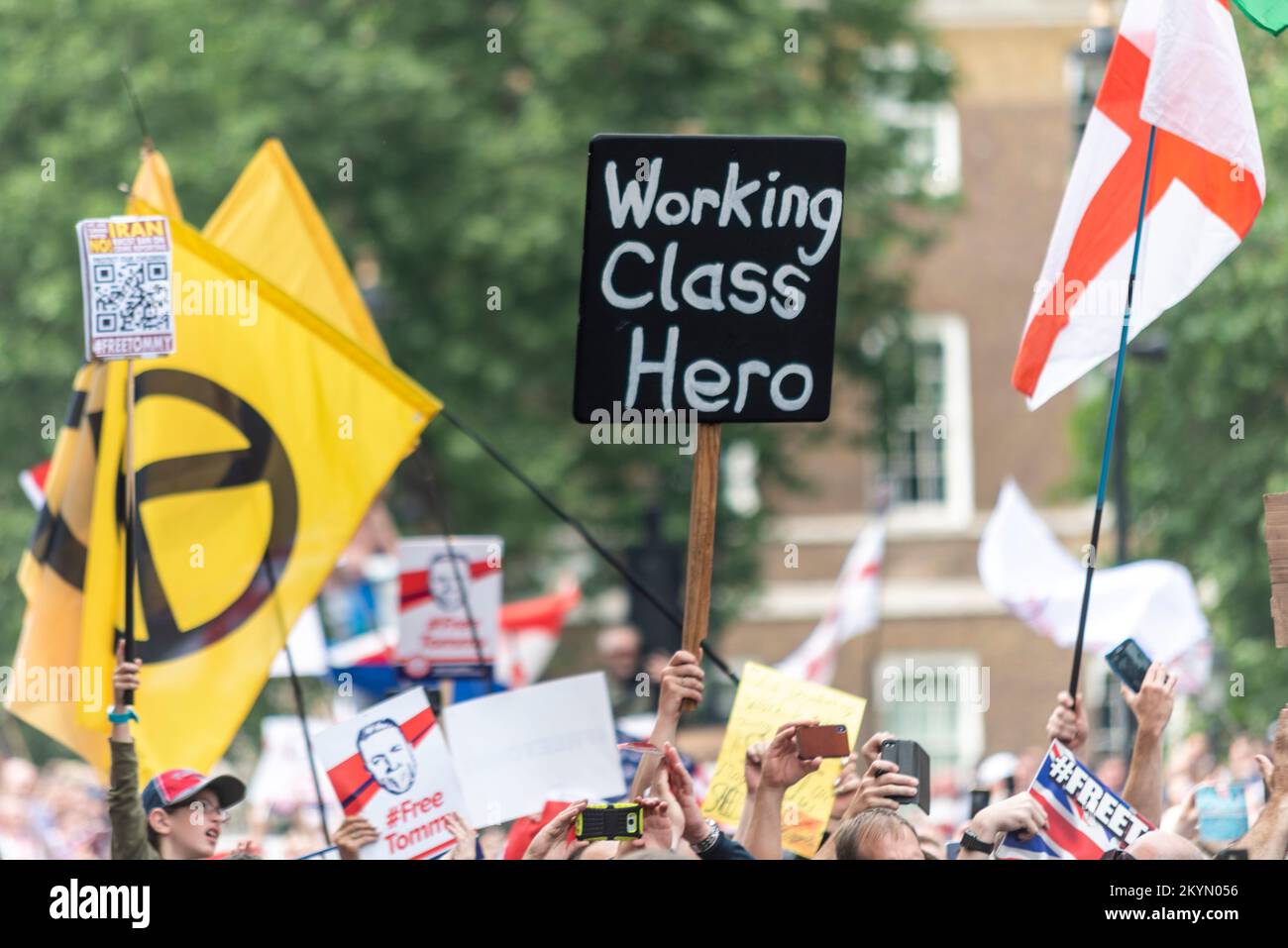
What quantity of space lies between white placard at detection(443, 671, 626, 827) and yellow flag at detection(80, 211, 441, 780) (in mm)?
887

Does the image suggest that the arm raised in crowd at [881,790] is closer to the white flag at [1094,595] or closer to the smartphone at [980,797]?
the smartphone at [980,797]

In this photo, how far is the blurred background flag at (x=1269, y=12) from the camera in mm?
6230

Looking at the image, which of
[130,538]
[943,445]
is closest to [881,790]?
[130,538]

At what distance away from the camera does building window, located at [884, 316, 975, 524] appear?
1099 inches

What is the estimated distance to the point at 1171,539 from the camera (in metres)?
17.3

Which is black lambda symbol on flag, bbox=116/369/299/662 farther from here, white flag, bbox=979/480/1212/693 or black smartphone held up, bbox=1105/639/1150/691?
black smartphone held up, bbox=1105/639/1150/691

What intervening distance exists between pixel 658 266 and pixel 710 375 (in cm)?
29

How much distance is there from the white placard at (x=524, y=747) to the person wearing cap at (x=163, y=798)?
0.93 metres

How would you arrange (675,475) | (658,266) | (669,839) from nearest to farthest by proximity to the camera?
(669,839), (658,266), (675,475)

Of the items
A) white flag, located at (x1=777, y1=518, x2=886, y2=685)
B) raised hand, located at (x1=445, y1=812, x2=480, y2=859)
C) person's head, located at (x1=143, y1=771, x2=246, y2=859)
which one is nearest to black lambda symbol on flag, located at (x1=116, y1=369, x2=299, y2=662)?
person's head, located at (x1=143, y1=771, x2=246, y2=859)

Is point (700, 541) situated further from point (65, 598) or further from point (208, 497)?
point (65, 598)

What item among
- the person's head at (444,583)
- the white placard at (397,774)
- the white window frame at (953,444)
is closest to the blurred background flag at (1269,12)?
the white placard at (397,774)
